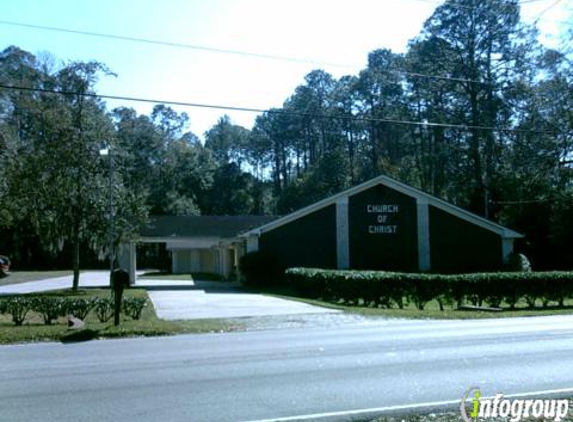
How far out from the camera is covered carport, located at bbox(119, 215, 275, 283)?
45.2 meters

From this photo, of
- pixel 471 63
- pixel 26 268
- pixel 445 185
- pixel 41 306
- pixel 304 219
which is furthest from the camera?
pixel 26 268

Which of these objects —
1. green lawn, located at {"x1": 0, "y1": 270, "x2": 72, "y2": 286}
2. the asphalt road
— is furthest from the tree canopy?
the asphalt road

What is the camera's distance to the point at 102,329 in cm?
1534

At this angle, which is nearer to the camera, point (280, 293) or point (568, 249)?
point (280, 293)

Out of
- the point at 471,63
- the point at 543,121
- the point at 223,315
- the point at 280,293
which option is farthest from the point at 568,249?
the point at 223,315

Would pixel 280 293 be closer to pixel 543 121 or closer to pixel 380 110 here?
pixel 543 121

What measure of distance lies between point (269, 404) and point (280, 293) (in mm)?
21811

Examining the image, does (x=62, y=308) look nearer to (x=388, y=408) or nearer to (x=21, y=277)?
(x=388, y=408)

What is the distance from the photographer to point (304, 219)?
33.5m

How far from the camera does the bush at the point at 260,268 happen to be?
32.3 meters

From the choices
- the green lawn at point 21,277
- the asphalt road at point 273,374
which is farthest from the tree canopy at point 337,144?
the asphalt road at point 273,374

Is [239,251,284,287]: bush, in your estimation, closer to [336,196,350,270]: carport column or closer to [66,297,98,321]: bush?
[336,196,350,270]: carport column

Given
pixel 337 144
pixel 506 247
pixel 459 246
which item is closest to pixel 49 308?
pixel 459 246

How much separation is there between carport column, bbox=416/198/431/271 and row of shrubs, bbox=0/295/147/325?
19909mm
